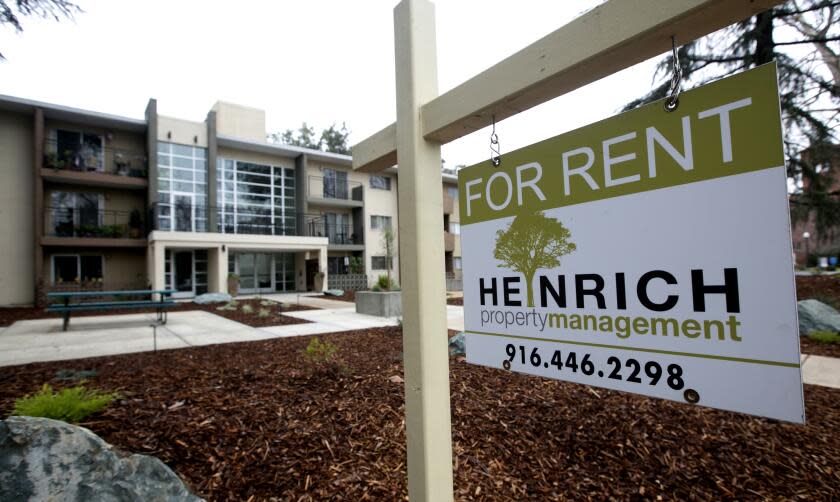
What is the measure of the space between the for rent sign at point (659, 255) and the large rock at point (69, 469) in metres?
1.80

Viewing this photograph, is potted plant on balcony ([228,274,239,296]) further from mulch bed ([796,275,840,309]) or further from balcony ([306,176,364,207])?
mulch bed ([796,275,840,309])

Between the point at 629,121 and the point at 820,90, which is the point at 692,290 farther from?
the point at 820,90

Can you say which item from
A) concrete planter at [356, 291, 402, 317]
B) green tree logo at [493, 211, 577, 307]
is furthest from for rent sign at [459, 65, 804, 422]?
concrete planter at [356, 291, 402, 317]

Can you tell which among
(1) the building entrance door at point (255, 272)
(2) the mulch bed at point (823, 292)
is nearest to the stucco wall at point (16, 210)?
(1) the building entrance door at point (255, 272)

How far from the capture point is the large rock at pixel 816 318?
255 inches

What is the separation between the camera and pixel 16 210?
1595cm

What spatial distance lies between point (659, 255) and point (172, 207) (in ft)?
69.7

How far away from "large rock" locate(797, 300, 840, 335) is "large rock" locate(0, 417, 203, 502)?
898 centimetres

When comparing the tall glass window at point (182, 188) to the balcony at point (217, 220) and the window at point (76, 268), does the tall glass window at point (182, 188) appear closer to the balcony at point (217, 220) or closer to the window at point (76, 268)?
the balcony at point (217, 220)

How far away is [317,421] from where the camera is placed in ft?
10.1

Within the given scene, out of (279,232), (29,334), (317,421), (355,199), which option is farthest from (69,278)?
(317,421)

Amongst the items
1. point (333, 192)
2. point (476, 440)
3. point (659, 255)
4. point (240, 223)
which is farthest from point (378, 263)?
point (659, 255)

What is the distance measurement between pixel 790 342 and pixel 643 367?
1.12 ft

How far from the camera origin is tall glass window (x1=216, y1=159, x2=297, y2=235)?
20422mm
